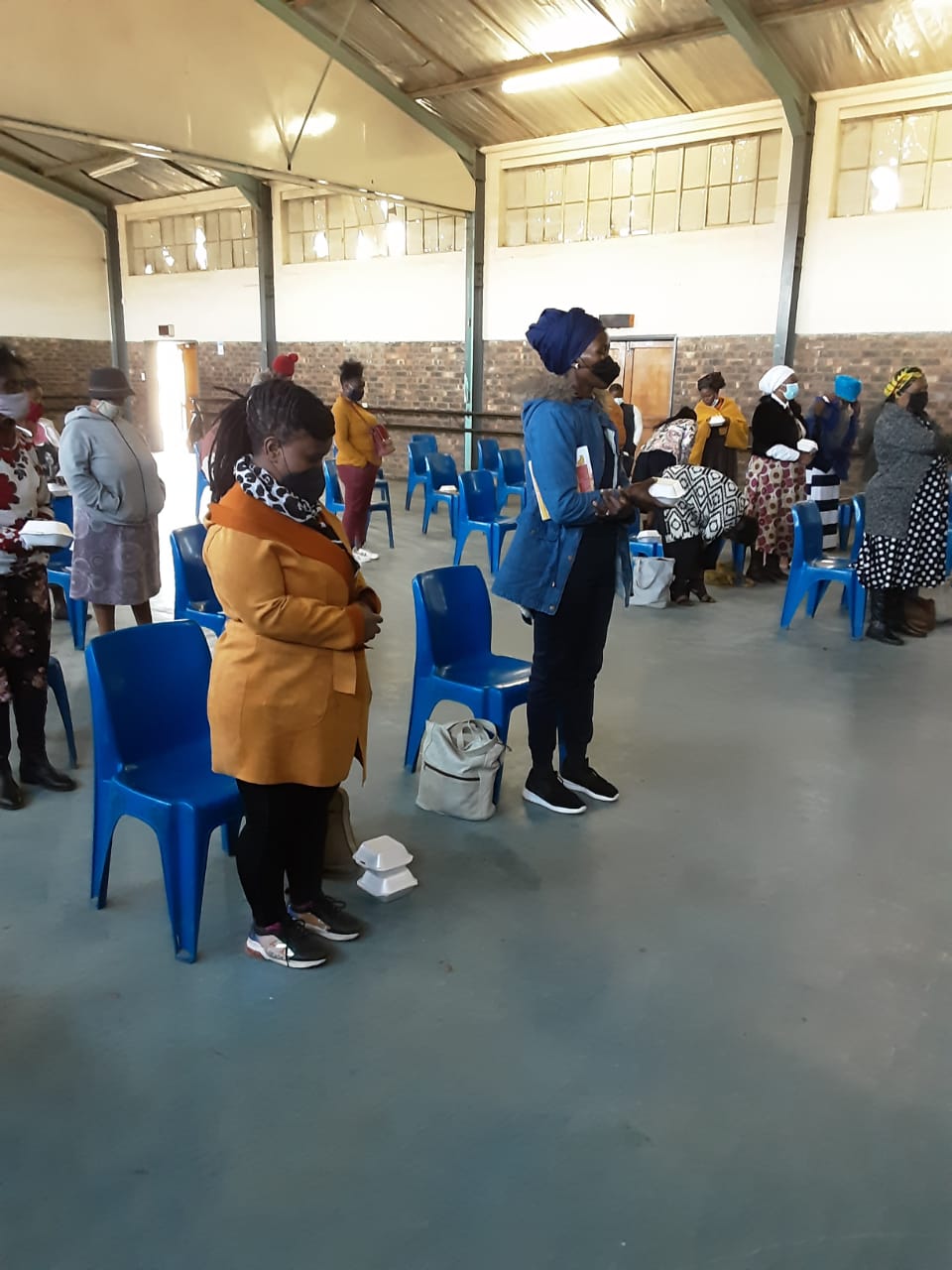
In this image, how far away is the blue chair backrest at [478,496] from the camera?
21.9 feet

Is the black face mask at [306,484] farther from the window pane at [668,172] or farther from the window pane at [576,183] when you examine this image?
the window pane at [576,183]

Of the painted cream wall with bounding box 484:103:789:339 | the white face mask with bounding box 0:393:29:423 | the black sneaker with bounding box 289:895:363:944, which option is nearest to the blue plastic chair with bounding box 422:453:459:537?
the painted cream wall with bounding box 484:103:789:339

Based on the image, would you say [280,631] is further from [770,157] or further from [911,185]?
[770,157]

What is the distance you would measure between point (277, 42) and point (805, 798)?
873cm

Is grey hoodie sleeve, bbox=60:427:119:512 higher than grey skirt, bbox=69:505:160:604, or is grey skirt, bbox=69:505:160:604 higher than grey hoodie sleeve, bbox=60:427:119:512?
grey hoodie sleeve, bbox=60:427:119:512

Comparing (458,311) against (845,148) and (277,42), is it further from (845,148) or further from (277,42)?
(845,148)

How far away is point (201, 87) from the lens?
8.03 meters

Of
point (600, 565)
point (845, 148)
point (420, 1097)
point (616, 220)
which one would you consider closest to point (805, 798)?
point (600, 565)

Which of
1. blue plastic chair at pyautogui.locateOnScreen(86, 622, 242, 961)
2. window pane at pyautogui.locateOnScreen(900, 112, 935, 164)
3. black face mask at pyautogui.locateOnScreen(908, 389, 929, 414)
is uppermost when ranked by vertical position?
window pane at pyautogui.locateOnScreen(900, 112, 935, 164)

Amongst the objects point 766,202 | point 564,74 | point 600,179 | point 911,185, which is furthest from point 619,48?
point 911,185

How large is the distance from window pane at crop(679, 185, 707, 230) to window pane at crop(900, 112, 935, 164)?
74.0 inches

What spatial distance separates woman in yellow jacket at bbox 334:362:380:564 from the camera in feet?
20.5

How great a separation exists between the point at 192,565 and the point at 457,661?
1.37 m

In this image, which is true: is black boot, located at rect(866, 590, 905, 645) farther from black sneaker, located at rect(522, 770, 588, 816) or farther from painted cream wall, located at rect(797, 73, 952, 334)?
painted cream wall, located at rect(797, 73, 952, 334)
